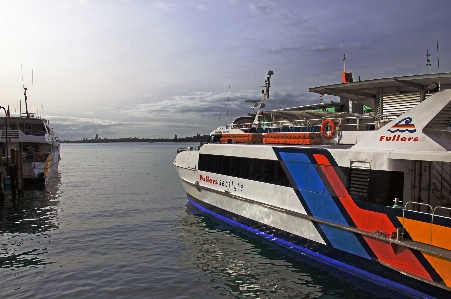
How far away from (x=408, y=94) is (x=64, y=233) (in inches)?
615

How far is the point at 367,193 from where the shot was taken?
30.9 feet

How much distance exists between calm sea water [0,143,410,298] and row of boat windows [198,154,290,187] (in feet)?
7.48

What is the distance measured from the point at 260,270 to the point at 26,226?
37.2 feet

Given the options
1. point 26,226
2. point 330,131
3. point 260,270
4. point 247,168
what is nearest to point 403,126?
point 330,131

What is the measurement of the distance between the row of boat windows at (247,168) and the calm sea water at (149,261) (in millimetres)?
2281

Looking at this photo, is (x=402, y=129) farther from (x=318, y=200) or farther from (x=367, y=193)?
(x=318, y=200)

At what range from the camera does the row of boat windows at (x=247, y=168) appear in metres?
12.5

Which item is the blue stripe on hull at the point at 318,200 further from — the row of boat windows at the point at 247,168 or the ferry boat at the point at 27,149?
the ferry boat at the point at 27,149

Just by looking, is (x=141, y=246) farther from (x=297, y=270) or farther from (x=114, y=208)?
(x=114, y=208)

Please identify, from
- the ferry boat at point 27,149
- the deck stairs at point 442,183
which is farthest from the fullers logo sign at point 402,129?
the ferry boat at point 27,149

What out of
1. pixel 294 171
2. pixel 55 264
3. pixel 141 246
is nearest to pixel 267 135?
pixel 294 171

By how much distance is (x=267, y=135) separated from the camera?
14.4 meters

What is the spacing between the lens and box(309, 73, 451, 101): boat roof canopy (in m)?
12.1

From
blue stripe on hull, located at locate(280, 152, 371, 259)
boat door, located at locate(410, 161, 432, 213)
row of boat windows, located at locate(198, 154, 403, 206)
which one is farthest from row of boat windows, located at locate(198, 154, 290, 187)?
boat door, located at locate(410, 161, 432, 213)
